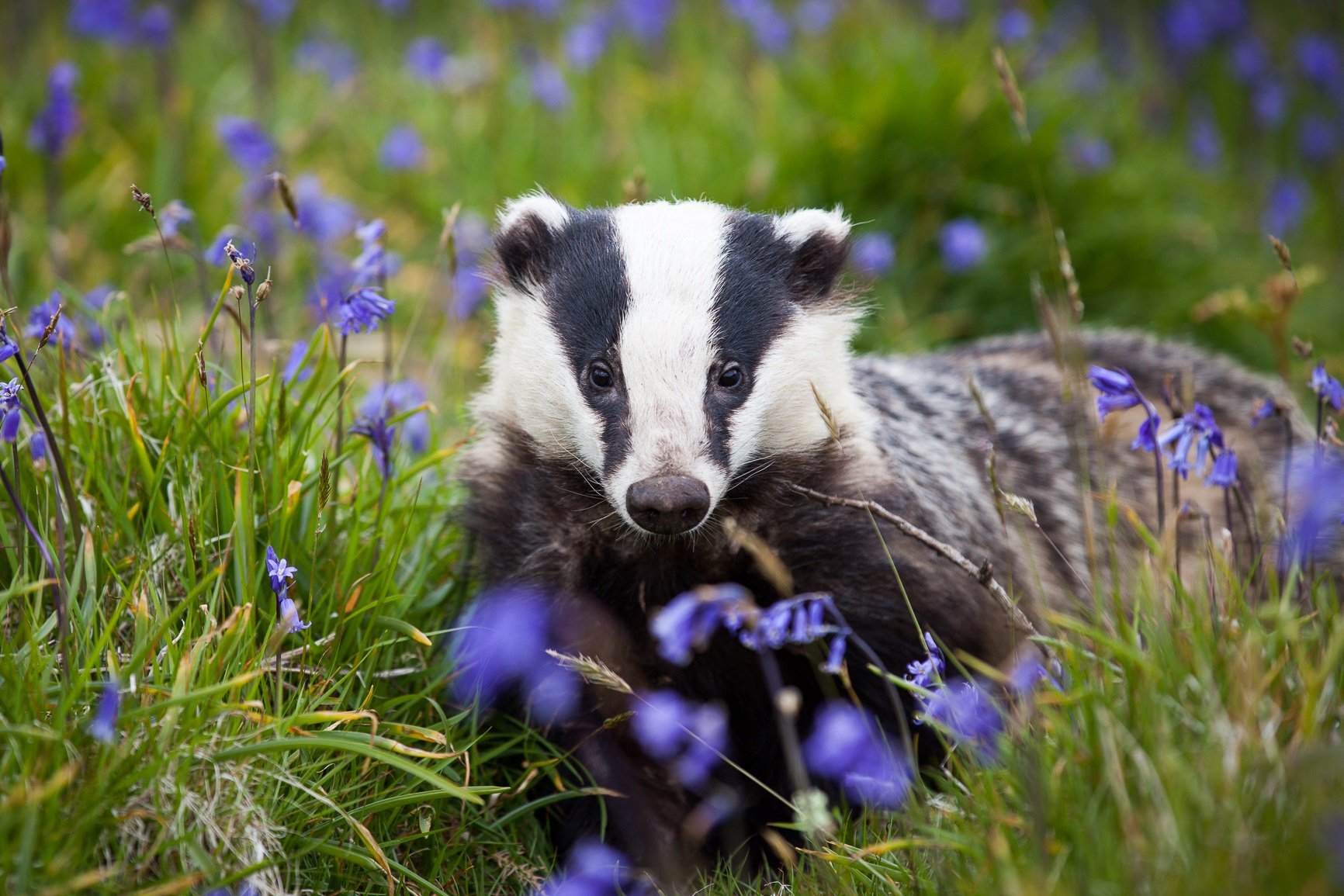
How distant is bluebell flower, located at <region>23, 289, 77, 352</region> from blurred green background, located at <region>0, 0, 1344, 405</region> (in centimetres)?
96

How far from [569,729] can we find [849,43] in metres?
4.82

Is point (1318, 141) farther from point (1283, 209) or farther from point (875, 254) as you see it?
point (875, 254)

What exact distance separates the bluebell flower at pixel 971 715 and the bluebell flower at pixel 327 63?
19.1ft

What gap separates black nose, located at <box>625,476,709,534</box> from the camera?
248 cm

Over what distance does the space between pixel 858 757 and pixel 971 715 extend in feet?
1.11

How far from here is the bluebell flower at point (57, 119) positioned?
14.0 feet

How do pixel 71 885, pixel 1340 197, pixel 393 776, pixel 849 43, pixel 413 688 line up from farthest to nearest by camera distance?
pixel 1340 197 < pixel 849 43 < pixel 413 688 < pixel 393 776 < pixel 71 885

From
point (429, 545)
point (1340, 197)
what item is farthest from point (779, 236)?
point (1340, 197)

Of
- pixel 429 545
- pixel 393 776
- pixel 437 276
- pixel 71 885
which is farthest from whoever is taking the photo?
pixel 437 276

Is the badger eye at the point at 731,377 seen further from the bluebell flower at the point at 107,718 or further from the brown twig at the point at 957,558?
the bluebell flower at the point at 107,718

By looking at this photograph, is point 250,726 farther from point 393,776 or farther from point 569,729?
point 569,729

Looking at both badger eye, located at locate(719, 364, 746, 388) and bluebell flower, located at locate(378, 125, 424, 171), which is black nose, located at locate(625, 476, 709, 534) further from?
bluebell flower, located at locate(378, 125, 424, 171)

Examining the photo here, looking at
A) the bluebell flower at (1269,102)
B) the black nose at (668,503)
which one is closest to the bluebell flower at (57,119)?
A: the black nose at (668,503)

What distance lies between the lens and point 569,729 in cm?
300
